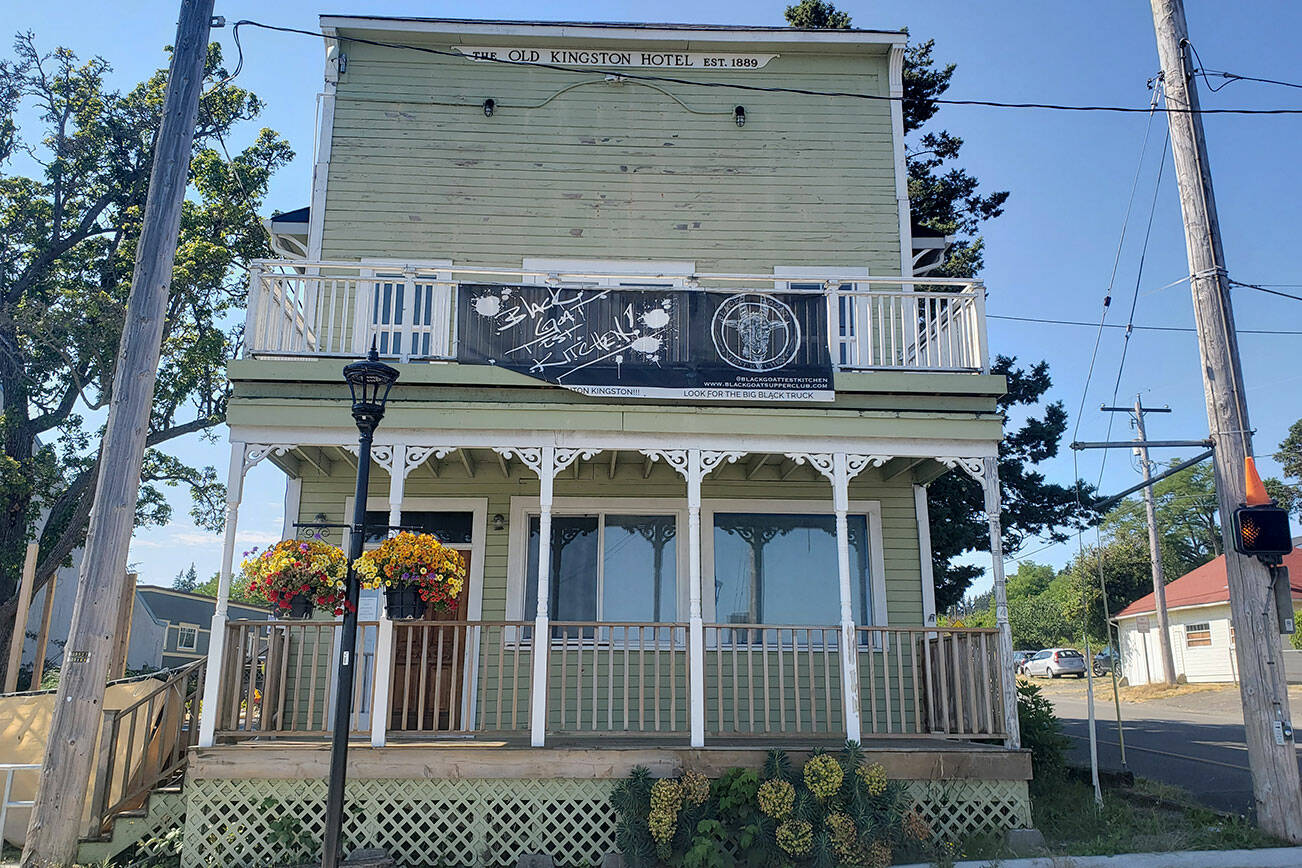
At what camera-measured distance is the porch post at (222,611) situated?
8.06 meters

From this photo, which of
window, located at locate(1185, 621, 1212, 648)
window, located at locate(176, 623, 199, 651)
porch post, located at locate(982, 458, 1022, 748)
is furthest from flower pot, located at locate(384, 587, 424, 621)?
window, located at locate(1185, 621, 1212, 648)

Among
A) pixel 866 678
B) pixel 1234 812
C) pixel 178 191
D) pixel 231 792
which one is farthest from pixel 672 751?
pixel 178 191

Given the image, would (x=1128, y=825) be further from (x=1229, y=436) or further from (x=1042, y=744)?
(x=1229, y=436)

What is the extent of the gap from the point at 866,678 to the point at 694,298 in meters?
4.66

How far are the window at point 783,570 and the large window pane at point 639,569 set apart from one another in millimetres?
559

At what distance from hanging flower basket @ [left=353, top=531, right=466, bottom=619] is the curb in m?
4.34

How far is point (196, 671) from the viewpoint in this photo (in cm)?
955

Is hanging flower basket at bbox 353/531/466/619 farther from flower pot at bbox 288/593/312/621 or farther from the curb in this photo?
the curb

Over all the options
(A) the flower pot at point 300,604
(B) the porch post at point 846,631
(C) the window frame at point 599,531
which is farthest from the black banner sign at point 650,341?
(A) the flower pot at point 300,604

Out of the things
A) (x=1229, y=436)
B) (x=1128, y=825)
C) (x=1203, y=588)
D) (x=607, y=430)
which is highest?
(x=1203, y=588)

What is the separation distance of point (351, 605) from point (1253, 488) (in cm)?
760

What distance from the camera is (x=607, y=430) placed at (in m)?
9.01

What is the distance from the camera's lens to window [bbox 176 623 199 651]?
110 ft

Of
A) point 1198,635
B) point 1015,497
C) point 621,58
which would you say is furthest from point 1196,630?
point 621,58
